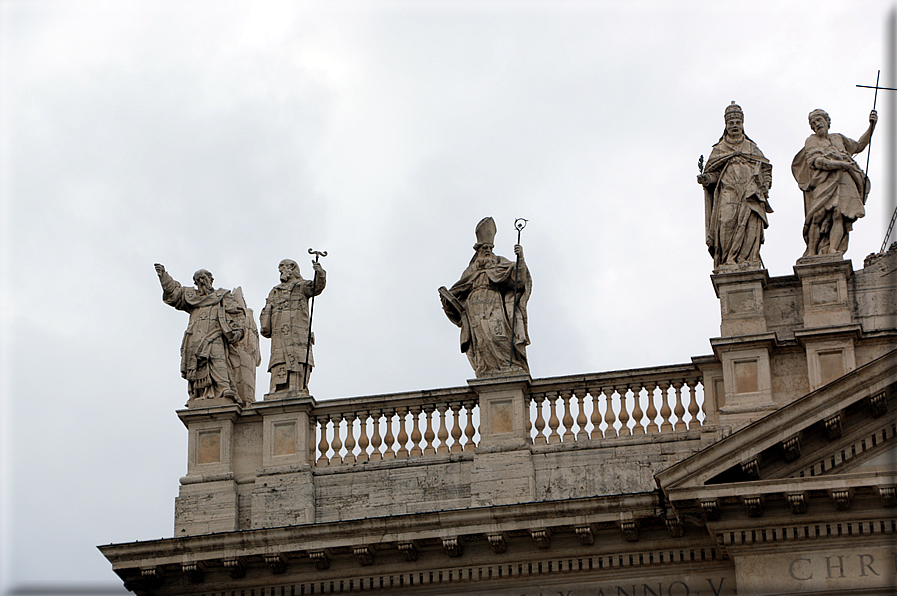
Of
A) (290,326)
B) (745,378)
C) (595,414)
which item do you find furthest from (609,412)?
(290,326)

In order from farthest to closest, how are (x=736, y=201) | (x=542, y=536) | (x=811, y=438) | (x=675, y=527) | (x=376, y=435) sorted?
1. (x=376, y=435)
2. (x=736, y=201)
3. (x=542, y=536)
4. (x=675, y=527)
5. (x=811, y=438)

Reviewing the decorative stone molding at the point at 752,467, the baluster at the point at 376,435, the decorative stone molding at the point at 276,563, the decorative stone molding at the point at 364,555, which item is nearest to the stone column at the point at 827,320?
the decorative stone molding at the point at 752,467

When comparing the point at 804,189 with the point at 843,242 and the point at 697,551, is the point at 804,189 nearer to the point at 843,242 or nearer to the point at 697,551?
the point at 843,242

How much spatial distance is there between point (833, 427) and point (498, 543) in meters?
4.38

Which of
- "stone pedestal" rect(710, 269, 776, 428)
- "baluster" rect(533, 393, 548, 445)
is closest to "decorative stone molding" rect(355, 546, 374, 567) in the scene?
"baluster" rect(533, 393, 548, 445)

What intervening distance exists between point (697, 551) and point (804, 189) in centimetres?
526

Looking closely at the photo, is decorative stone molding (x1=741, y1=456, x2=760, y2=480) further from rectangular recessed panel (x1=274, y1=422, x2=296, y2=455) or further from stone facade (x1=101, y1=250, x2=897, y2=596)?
rectangular recessed panel (x1=274, y1=422, x2=296, y2=455)

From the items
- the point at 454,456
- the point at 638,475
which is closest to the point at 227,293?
the point at 454,456

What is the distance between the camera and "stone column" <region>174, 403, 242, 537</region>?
25.3 meters

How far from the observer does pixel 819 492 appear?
72.6 feet

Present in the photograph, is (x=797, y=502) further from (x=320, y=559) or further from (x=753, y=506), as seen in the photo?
(x=320, y=559)

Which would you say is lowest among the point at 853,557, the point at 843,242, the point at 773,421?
the point at 853,557

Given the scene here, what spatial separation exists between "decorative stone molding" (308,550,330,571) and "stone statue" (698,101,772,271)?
641cm

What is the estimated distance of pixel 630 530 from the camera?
23141 millimetres
